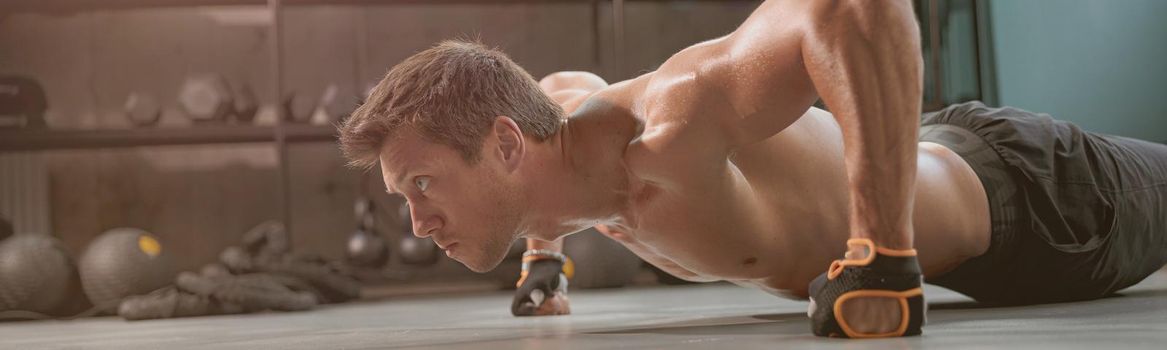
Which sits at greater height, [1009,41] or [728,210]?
[1009,41]

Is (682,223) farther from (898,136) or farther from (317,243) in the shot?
(317,243)

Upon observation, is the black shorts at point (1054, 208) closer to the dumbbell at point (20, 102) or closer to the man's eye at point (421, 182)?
the man's eye at point (421, 182)

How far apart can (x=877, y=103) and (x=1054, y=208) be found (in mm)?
830

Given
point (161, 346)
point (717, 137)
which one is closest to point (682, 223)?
point (717, 137)

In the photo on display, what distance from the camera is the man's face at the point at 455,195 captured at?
145 centimetres

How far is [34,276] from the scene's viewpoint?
3377 millimetres

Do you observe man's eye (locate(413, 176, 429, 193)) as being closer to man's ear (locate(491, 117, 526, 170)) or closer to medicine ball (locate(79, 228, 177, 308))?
man's ear (locate(491, 117, 526, 170))

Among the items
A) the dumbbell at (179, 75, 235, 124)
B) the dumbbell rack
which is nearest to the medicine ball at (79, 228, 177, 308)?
the dumbbell rack

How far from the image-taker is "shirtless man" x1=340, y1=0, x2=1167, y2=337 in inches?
49.3

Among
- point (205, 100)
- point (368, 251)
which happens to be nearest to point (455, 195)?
point (368, 251)

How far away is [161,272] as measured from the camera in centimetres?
358

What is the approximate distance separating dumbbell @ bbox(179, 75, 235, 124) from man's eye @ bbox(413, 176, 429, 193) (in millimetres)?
3143

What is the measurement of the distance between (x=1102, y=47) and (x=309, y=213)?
3361 mm

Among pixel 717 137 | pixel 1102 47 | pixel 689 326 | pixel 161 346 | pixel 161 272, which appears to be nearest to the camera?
pixel 717 137
